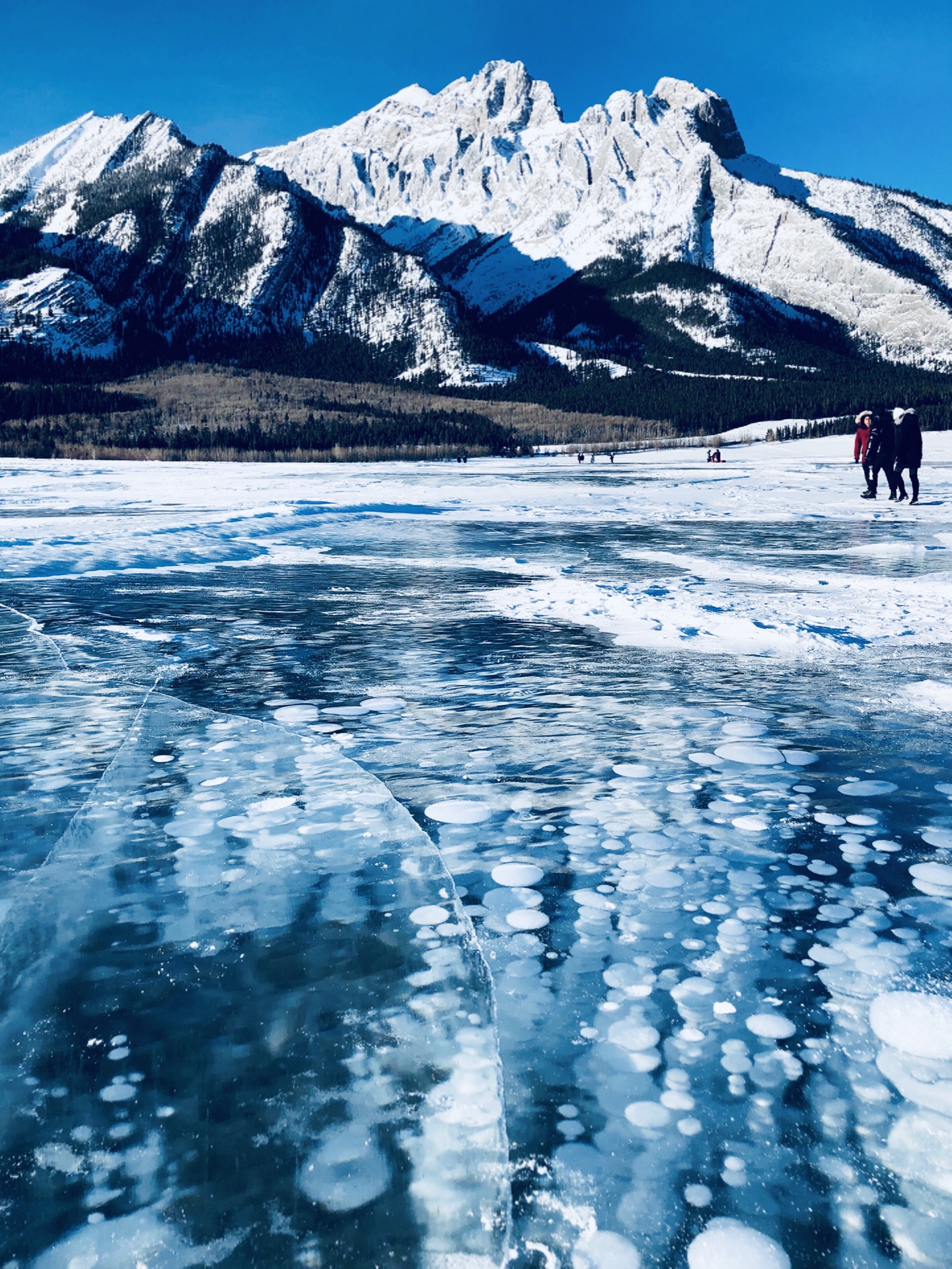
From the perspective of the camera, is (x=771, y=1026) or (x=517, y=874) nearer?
(x=771, y=1026)

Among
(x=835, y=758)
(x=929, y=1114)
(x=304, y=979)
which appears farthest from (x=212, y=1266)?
(x=835, y=758)

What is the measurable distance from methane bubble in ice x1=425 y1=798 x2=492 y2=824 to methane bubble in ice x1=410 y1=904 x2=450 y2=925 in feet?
2.11


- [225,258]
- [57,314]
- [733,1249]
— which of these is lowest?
[733,1249]

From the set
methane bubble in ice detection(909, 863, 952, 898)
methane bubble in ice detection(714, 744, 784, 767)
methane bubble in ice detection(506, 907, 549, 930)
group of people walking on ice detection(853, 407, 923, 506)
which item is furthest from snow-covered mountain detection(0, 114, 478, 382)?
methane bubble in ice detection(506, 907, 549, 930)

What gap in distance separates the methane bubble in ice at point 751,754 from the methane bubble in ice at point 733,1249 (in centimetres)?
251

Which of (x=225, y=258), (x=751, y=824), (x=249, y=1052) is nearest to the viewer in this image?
(x=249, y=1052)

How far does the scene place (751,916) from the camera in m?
2.58

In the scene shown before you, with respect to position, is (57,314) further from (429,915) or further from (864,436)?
(429,915)

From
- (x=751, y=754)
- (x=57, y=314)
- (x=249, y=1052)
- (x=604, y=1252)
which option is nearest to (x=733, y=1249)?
(x=604, y=1252)

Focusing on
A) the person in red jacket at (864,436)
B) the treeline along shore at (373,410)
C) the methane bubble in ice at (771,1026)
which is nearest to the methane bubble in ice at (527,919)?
the methane bubble in ice at (771,1026)

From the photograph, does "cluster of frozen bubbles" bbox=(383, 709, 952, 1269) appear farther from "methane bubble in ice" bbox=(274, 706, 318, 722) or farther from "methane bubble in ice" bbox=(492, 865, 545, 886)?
"methane bubble in ice" bbox=(274, 706, 318, 722)

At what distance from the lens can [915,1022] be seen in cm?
210

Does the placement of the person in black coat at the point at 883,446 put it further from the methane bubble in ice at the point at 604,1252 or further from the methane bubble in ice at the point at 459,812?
the methane bubble in ice at the point at 604,1252

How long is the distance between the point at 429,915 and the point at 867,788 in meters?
2.08
